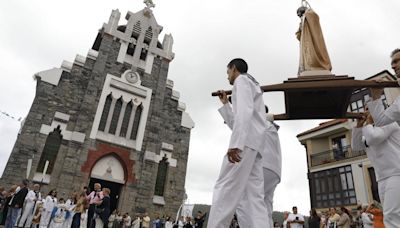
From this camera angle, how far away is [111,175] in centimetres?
1648

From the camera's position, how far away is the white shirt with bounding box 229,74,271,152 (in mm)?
2707

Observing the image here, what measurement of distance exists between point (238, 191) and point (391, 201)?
1.77 m

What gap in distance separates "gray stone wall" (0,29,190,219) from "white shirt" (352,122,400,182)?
1493cm

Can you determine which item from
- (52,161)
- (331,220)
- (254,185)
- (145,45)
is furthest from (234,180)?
(145,45)

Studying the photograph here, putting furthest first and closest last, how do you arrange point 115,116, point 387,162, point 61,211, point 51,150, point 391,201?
point 115,116, point 51,150, point 61,211, point 387,162, point 391,201

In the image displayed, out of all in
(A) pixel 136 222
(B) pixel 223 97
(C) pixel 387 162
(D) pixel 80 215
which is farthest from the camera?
(A) pixel 136 222

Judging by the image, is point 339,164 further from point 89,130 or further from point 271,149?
point 271,149

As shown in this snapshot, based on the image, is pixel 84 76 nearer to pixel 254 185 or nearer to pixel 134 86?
pixel 134 86

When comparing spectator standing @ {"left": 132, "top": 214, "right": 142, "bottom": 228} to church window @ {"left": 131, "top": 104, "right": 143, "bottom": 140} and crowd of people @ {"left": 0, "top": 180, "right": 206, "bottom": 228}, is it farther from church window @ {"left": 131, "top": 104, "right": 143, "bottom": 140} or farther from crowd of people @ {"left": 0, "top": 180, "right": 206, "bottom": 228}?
church window @ {"left": 131, "top": 104, "right": 143, "bottom": 140}

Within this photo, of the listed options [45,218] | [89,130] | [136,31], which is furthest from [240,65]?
[136,31]

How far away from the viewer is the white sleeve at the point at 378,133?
3.34 m

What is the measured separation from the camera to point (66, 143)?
16000 mm

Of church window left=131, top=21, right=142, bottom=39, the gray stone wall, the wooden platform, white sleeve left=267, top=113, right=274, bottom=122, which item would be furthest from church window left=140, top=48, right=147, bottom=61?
white sleeve left=267, top=113, right=274, bottom=122

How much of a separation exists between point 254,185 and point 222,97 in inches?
51.1
